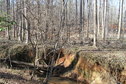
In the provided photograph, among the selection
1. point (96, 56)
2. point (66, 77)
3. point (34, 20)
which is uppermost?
point (34, 20)

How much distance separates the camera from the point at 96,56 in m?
13.0

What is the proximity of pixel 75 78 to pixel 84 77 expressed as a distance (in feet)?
2.25

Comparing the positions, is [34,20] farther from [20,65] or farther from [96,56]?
[20,65]

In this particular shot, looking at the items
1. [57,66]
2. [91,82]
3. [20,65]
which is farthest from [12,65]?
[91,82]

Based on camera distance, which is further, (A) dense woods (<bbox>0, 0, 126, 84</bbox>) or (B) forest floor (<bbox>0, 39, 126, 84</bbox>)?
(B) forest floor (<bbox>0, 39, 126, 84</bbox>)

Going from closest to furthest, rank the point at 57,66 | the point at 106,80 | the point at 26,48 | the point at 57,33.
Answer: the point at 57,33, the point at 106,80, the point at 57,66, the point at 26,48

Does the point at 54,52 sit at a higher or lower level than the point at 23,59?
higher

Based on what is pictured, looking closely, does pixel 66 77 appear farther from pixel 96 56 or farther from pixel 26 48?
pixel 26 48

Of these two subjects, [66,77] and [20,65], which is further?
[20,65]

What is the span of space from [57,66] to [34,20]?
18.5 feet

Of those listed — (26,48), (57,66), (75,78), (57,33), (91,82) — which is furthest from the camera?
(26,48)

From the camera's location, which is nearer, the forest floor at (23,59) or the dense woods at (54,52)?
the dense woods at (54,52)

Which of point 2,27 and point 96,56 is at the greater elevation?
point 2,27

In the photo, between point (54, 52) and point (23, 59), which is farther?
point (23, 59)
